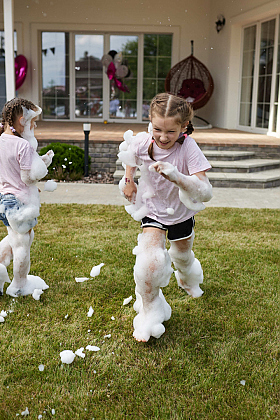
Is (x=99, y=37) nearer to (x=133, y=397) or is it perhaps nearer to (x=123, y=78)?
(x=123, y=78)

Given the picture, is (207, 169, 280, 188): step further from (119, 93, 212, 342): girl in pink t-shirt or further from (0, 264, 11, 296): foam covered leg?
(0, 264, 11, 296): foam covered leg

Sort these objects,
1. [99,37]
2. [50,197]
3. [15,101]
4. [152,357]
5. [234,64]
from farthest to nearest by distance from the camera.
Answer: [99,37] < [234,64] < [50,197] < [15,101] < [152,357]

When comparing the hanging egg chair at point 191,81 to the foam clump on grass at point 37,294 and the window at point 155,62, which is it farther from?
the foam clump on grass at point 37,294

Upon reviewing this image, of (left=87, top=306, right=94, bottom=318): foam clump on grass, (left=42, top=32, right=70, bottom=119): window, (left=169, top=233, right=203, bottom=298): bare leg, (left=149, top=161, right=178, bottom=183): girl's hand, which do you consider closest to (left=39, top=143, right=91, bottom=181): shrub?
(left=169, top=233, right=203, bottom=298): bare leg

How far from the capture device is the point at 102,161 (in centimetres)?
760

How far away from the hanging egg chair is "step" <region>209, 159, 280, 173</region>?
3.59 m

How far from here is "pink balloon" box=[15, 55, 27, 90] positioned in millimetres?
11695

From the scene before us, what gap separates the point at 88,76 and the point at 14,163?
10533mm

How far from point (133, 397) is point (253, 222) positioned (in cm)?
325

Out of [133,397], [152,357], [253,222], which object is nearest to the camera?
[133,397]

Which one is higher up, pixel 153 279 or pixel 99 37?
pixel 99 37

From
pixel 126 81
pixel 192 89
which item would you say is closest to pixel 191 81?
pixel 192 89

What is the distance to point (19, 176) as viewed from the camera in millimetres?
2643

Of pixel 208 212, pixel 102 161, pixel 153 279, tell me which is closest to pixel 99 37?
pixel 102 161
